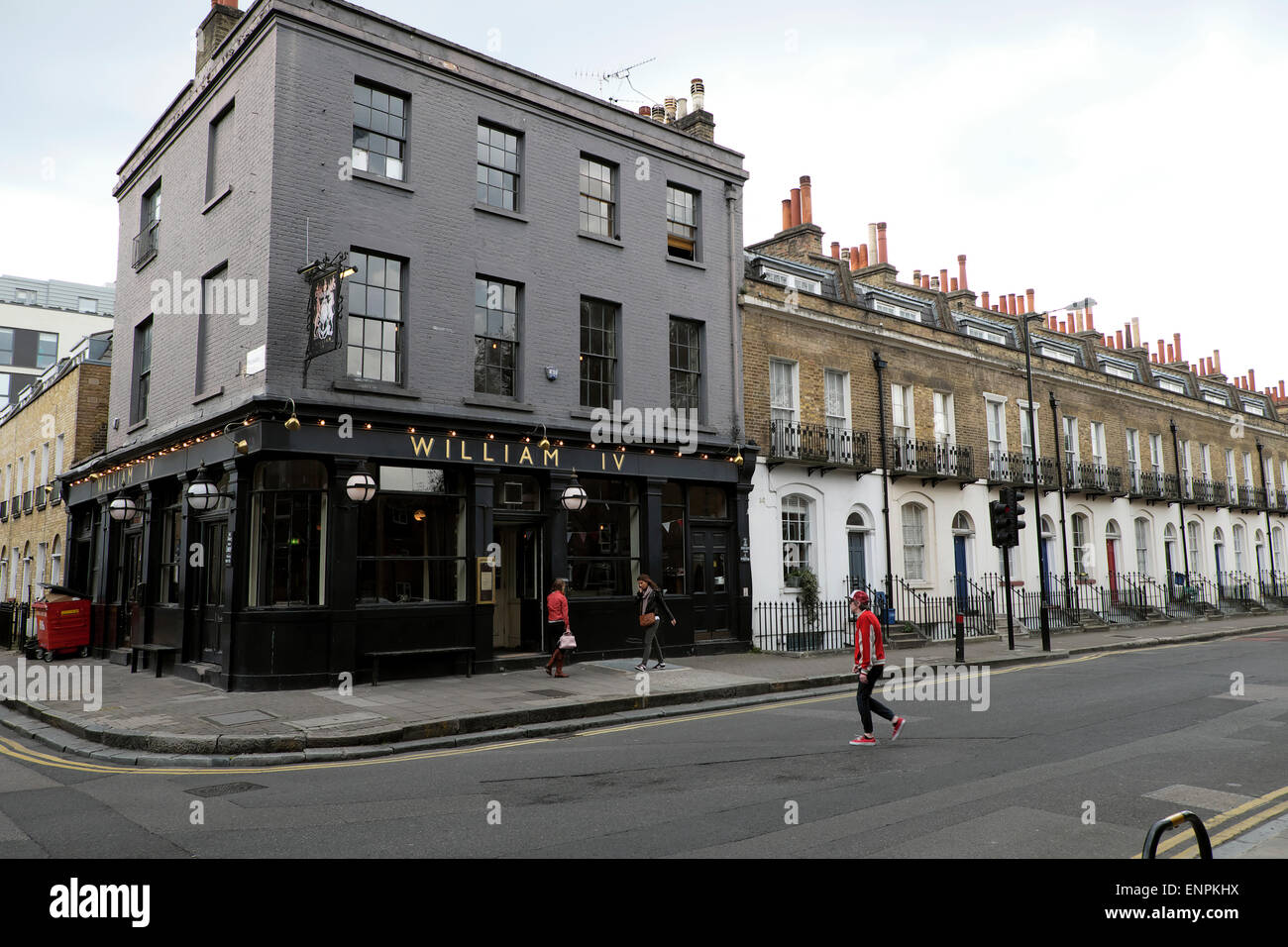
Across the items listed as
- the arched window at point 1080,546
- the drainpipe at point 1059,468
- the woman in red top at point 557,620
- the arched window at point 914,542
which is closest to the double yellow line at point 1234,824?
the woman in red top at point 557,620

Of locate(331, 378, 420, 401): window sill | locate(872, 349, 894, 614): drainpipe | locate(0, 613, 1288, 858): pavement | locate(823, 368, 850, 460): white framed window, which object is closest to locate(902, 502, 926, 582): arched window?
locate(872, 349, 894, 614): drainpipe

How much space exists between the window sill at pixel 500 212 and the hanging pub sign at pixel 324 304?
3374 millimetres

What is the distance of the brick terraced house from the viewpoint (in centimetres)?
2145

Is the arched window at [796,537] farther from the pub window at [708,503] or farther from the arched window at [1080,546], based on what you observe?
the arched window at [1080,546]

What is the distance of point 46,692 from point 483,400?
326 inches

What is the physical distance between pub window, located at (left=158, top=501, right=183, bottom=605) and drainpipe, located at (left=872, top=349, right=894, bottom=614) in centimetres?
1603

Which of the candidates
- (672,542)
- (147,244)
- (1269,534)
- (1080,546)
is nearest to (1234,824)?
(672,542)

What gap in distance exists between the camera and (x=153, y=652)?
1609cm

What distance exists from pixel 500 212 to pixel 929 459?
13875 millimetres

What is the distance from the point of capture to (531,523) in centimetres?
1667

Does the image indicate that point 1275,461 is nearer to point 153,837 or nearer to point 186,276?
point 186,276

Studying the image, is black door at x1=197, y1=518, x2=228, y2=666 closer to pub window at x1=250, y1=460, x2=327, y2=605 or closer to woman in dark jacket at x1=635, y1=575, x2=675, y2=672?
pub window at x1=250, y1=460, x2=327, y2=605
